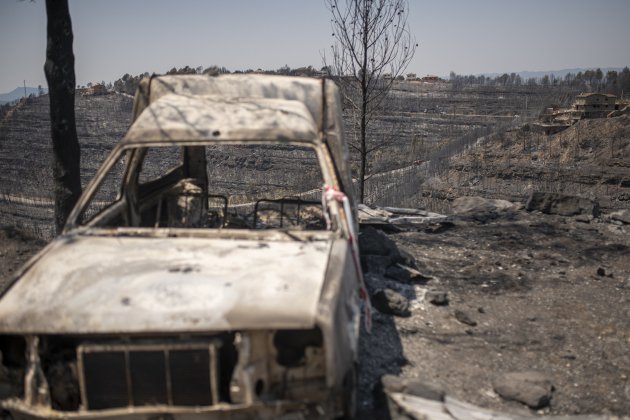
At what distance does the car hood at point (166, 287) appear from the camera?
249 centimetres

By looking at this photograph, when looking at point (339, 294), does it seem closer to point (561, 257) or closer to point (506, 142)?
point (561, 257)

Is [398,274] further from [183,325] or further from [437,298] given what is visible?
[183,325]

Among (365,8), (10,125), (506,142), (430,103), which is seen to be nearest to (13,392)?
(365,8)

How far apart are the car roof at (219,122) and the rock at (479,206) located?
6670 millimetres

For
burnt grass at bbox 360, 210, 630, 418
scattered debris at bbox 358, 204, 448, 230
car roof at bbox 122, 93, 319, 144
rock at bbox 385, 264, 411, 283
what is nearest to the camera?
car roof at bbox 122, 93, 319, 144

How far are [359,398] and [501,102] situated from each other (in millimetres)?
63078

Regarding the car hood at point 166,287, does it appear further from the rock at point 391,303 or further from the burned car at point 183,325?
the rock at point 391,303

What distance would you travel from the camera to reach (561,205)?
9.61 metres

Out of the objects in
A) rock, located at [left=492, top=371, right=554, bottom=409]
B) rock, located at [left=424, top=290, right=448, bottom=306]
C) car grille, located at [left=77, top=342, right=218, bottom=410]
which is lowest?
rock, located at [left=492, top=371, right=554, bottom=409]

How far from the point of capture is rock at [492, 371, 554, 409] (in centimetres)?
383

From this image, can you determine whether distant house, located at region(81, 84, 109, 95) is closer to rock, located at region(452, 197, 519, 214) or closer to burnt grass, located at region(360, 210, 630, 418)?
rock, located at region(452, 197, 519, 214)

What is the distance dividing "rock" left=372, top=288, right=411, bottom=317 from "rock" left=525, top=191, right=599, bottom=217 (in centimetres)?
545

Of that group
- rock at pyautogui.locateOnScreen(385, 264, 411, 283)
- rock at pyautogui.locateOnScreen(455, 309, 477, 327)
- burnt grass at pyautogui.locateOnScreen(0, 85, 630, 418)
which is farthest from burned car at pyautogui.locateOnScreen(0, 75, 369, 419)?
rock at pyautogui.locateOnScreen(385, 264, 411, 283)

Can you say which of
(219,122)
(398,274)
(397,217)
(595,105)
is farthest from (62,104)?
(595,105)
